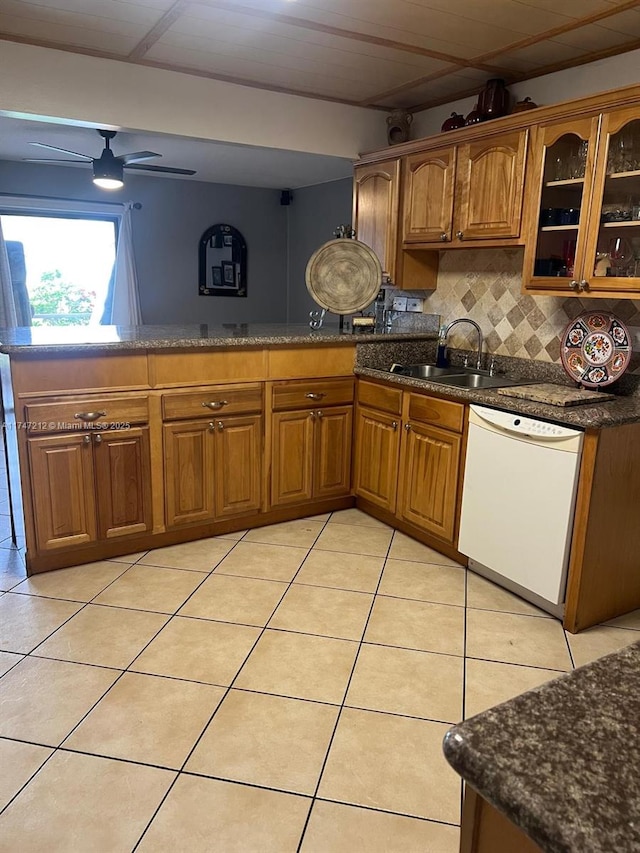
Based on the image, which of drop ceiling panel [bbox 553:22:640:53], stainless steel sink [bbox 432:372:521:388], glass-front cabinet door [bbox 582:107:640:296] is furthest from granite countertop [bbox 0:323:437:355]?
drop ceiling panel [bbox 553:22:640:53]

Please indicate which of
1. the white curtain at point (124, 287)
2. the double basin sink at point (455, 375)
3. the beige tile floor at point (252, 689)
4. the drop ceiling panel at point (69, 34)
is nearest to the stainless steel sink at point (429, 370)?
the double basin sink at point (455, 375)

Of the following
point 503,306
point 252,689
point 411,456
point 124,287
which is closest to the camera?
point 252,689

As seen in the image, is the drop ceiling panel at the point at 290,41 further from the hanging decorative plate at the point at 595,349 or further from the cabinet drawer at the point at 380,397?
the cabinet drawer at the point at 380,397

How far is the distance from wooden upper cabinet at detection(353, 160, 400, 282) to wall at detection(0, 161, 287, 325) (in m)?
3.45

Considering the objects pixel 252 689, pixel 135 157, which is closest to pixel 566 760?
pixel 252 689

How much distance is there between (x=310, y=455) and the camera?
3.54 m

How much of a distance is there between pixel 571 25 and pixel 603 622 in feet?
8.09

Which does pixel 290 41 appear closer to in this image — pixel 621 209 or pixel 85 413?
pixel 621 209

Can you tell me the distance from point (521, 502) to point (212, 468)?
1522 mm

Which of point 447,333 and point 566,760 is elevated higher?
point 447,333

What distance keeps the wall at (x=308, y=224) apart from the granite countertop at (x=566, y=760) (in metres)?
6.02

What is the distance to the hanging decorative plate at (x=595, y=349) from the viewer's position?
2.73 meters

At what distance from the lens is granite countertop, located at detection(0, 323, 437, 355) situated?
8.94 ft

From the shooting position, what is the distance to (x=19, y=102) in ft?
9.73
